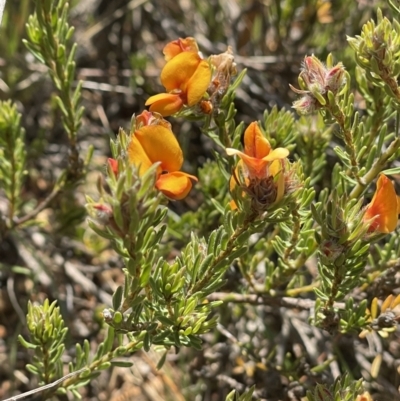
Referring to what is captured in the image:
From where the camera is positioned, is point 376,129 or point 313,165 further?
point 313,165

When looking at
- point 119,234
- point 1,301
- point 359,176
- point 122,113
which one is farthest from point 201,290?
point 122,113

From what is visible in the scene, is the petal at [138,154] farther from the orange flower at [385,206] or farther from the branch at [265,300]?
the branch at [265,300]

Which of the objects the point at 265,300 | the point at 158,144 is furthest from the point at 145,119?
the point at 265,300

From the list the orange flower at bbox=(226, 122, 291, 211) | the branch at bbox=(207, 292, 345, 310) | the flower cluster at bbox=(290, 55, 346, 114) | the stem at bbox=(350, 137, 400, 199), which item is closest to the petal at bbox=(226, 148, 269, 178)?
the orange flower at bbox=(226, 122, 291, 211)

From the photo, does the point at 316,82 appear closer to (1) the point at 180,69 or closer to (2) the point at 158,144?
(1) the point at 180,69

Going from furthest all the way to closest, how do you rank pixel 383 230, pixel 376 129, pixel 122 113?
pixel 122 113 < pixel 376 129 < pixel 383 230

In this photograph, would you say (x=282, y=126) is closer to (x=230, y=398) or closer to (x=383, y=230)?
(x=383, y=230)

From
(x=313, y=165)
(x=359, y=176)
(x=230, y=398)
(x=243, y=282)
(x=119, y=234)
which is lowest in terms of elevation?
(x=243, y=282)

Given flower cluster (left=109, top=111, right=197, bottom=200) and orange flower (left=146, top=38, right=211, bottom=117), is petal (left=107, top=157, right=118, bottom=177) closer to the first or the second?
flower cluster (left=109, top=111, right=197, bottom=200)
